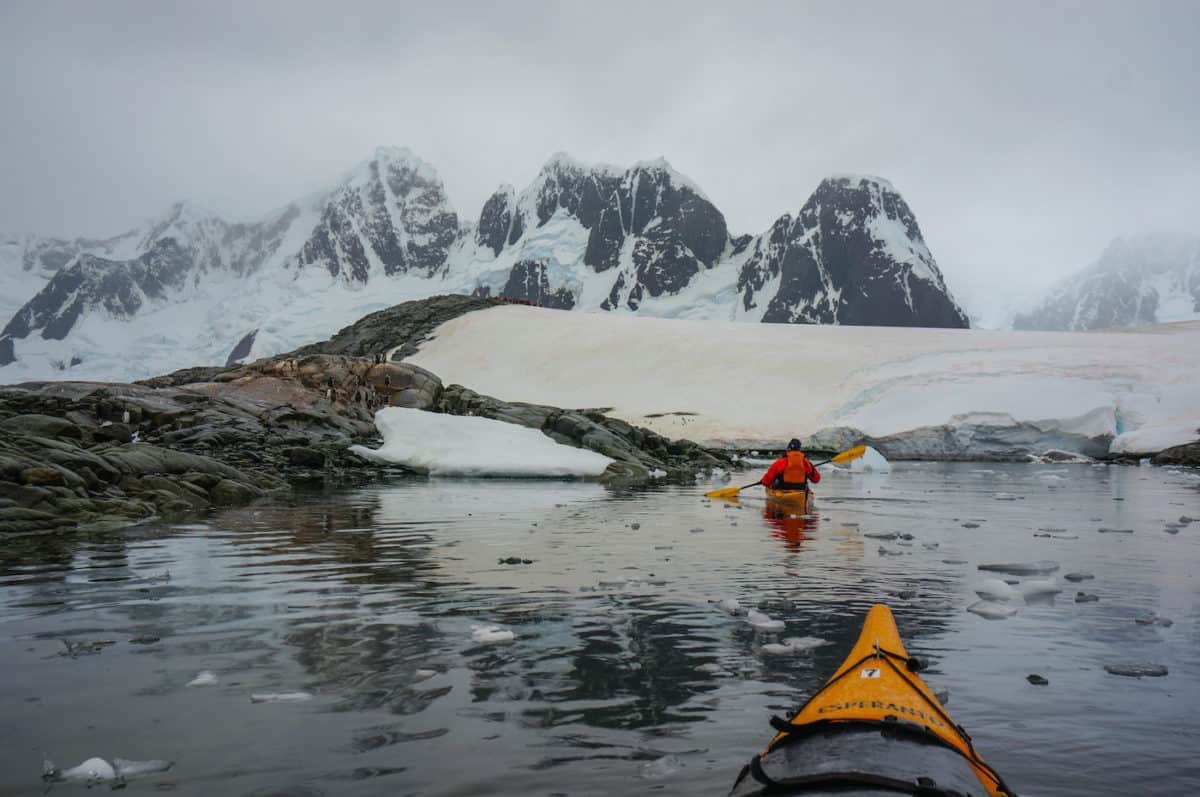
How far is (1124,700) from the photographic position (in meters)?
4.66

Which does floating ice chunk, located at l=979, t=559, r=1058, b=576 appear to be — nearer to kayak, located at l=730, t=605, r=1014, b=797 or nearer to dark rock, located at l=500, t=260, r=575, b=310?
kayak, located at l=730, t=605, r=1014, b=797

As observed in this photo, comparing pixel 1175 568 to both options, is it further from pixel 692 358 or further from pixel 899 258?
pixel 899 258

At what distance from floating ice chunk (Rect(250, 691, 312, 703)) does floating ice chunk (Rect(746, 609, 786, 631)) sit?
333 centimetres

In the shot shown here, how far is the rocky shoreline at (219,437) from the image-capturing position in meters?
13.3

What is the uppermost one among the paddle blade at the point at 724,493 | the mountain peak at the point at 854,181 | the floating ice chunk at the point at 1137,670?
the mountain peak at the point at 854,181

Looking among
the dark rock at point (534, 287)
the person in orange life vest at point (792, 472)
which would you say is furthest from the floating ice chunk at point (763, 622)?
the dark rock at point (534, 287)

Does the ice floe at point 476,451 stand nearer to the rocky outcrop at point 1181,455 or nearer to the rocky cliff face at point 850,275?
the rocky outcrop at point 1181,455

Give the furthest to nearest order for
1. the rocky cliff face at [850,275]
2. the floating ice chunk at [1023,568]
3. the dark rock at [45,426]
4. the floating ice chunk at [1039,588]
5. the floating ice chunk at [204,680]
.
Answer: the rocky cliff face at [850,275] → the dark rock at [45,426] → the floating ice chunk at [1023,568] → the floating ice chunk at [1039,588] → the floating ice chunk at [204,680]

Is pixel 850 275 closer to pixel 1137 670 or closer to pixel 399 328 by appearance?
pixel 399 328

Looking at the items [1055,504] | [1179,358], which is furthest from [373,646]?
[1179,358]

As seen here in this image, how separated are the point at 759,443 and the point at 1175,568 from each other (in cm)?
2906

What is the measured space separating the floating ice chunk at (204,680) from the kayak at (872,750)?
11.6 feet

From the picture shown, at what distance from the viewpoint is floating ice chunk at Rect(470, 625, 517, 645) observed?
5.94m

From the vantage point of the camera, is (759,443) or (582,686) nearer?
(582,686)
